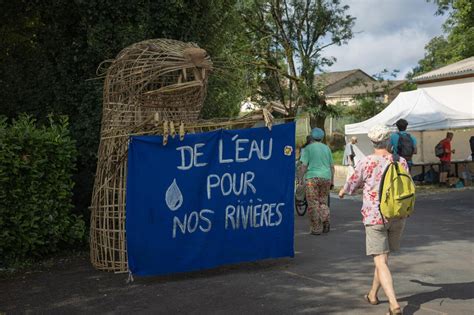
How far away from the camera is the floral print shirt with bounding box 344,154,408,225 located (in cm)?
496

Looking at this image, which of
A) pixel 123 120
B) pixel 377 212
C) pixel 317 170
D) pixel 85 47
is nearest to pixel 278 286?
pixel 377 212

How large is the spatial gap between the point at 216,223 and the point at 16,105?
484cm

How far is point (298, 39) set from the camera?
1102 inches

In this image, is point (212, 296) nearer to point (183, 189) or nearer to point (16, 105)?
point (183, 189)

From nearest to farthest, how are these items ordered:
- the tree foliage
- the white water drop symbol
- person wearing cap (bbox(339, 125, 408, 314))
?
person wearing cap (bbox(339, 125, 408, 314)) → the white water drop symbol → the tree foliage

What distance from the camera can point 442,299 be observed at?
534 centimetres

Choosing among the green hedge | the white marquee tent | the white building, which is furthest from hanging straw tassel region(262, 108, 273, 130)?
the white building

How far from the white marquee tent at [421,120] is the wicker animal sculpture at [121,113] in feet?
36.4

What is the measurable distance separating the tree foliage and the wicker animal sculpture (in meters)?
1.22

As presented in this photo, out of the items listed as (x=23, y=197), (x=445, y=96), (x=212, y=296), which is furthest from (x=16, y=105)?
(x=445, y=96)

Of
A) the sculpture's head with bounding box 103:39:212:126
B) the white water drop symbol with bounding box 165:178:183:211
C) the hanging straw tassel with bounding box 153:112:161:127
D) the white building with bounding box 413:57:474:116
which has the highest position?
the white building with bounding box 413:57:474:116

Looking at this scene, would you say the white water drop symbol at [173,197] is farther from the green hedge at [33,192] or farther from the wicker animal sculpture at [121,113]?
the green hedge at [33,192]

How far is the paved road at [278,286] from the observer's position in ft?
17.1

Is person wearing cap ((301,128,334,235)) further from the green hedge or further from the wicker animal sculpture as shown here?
the green hedge
